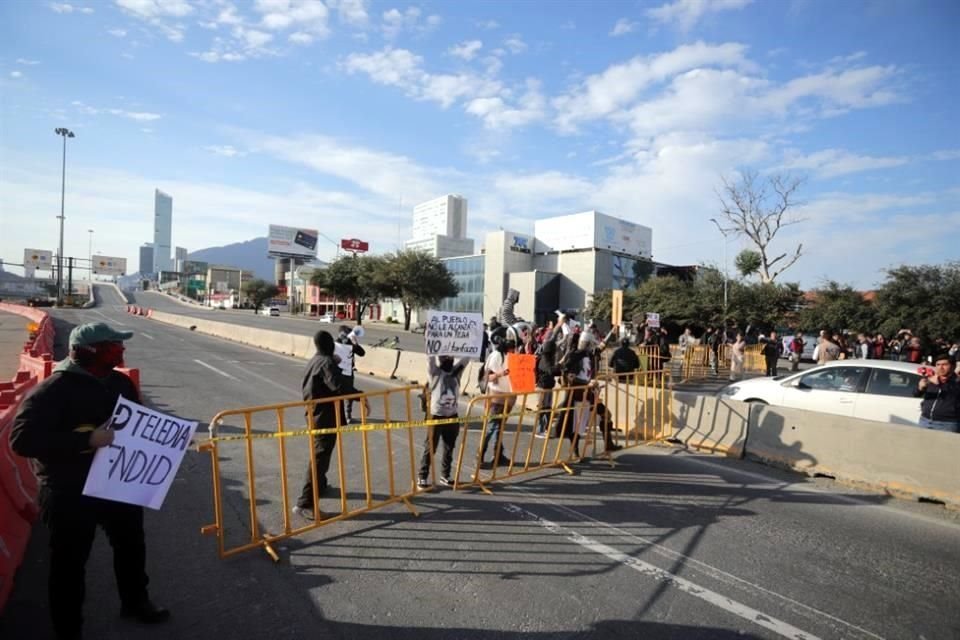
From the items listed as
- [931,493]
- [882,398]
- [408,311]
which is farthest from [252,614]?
[408,311]

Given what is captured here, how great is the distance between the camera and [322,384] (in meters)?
5.56

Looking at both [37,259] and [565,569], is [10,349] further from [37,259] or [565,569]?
[37,259]

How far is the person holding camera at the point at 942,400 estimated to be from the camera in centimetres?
709

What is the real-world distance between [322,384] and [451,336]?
178 centimetres

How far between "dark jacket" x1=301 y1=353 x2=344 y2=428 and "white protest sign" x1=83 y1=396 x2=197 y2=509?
6.17 ft

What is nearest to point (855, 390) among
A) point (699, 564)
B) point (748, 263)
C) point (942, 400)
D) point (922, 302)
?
point (942, 400)

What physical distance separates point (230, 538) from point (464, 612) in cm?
233

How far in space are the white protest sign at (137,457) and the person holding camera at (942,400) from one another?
8496 mm

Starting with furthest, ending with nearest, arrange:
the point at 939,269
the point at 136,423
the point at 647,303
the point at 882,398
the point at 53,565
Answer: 1. the point at 647,303
2. the point at 939,269
3. the point at 882,398
4. the point at 136,423
5. the point at 53,565

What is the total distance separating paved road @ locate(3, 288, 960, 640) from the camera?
359 cm

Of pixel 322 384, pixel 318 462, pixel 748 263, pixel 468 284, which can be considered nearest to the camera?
pixel 318 462

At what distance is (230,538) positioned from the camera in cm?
479

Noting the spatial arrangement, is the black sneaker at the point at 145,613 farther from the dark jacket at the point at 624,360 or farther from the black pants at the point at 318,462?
the dark jacket at the point at 624,360

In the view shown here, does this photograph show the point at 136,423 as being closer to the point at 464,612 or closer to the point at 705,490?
the point at 464,612
